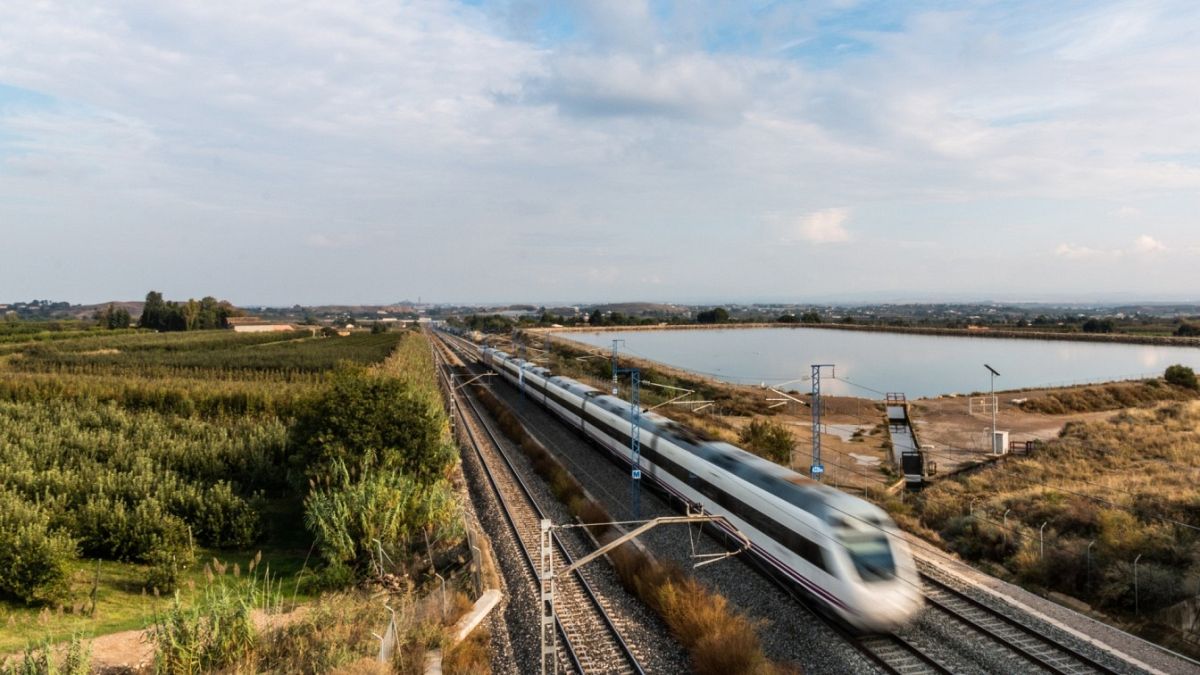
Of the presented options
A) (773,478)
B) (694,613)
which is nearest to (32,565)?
(694,613)

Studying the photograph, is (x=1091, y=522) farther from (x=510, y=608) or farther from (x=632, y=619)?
(x=510, y=608)

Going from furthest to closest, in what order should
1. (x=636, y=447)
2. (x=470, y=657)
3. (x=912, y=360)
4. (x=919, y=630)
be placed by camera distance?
1. (x=912, y=360)
2. (x=636, y=447)
3. (x=919, y=630)
4. (x=470, y=657)

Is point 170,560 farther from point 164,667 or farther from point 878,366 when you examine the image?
point 878,366

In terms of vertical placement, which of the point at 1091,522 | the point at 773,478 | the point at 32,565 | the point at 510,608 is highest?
the point at 773,478

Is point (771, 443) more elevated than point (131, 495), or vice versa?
point (131, 495)

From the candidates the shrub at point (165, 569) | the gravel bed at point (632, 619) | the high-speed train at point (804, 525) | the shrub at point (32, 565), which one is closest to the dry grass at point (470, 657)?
the gravel bed at point (632, 619)

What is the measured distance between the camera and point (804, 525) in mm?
13594

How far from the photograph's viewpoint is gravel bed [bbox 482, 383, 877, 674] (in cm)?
1206

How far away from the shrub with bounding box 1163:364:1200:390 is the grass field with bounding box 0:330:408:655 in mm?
65667

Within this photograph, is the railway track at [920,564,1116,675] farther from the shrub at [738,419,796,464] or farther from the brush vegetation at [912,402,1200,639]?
the shrub at [738,419,796,464]

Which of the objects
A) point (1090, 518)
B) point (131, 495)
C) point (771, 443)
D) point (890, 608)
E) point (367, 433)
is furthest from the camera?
point (771, 443)

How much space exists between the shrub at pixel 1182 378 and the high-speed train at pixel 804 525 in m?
55.9

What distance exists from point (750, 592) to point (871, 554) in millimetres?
3255

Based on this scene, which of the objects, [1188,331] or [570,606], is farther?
[1188,331]
